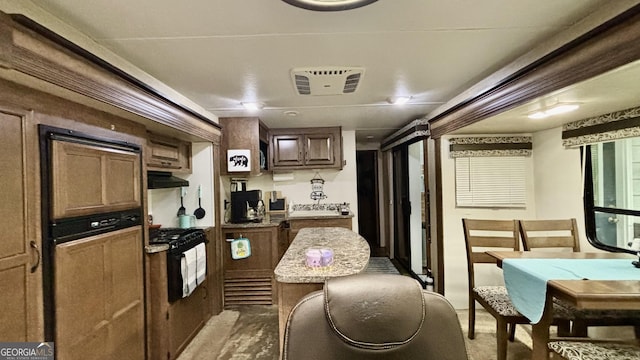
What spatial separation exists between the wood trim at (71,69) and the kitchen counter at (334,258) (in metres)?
1.35

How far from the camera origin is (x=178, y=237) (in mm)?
2426

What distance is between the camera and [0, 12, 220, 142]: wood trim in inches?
41.9

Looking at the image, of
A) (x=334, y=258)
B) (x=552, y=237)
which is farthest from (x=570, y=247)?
(x=334, y=258)

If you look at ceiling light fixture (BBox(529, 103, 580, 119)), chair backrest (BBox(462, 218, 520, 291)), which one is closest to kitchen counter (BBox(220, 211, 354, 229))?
chair backrest (BBox(462, 218, 520, 291))

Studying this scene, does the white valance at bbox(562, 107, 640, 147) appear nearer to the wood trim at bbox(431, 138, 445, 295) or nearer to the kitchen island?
the wood trim at bbox(431, 138, 445, 295)

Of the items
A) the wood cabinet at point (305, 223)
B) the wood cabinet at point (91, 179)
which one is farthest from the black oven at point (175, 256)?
the wood cabinet at point (305, 223)

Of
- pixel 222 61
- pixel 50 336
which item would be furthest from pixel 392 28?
pixel 50 336

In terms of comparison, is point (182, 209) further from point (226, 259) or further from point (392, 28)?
point (392, 28)

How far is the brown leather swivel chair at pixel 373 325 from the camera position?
86cm

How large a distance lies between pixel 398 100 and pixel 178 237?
2310 mm

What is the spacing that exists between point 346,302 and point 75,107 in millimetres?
1731

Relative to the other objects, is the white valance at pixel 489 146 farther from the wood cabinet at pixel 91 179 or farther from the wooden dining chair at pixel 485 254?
the wood cabinet at pixel 91 179

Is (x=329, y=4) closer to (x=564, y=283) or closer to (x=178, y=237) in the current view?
(x=564, y=283)

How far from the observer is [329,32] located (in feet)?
4.64
